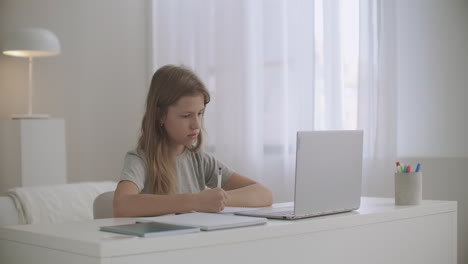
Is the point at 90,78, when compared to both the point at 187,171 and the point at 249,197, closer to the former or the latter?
the point at 187,171

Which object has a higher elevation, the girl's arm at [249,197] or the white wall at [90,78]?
the white wall at [90,78]

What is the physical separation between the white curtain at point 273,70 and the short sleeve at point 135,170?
174 cm

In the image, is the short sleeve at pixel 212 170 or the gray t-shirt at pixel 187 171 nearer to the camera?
the gray t-shirt at pixel 187 171

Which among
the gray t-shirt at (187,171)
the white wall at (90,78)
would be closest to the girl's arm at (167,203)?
the gray t-shirt at (187,171)

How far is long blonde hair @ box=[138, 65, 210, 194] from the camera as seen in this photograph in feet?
6.20

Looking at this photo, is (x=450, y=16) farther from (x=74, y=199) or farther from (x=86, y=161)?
(x=86, y=161)

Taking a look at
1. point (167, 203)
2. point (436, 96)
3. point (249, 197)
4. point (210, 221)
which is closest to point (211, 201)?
point (167, 203)

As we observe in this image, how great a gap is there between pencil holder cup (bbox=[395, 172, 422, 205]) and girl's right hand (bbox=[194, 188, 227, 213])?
59 cm

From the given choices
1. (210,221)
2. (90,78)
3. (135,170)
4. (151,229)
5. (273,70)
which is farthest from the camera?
(90,78)

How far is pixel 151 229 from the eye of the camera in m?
1.19

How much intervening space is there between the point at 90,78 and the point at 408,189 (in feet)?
12.3

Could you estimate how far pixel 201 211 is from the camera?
1.56 metres

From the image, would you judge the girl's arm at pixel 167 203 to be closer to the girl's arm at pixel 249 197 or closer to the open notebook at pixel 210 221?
the open notebook at pixel 210 221

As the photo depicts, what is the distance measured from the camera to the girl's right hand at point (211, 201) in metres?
1.53
